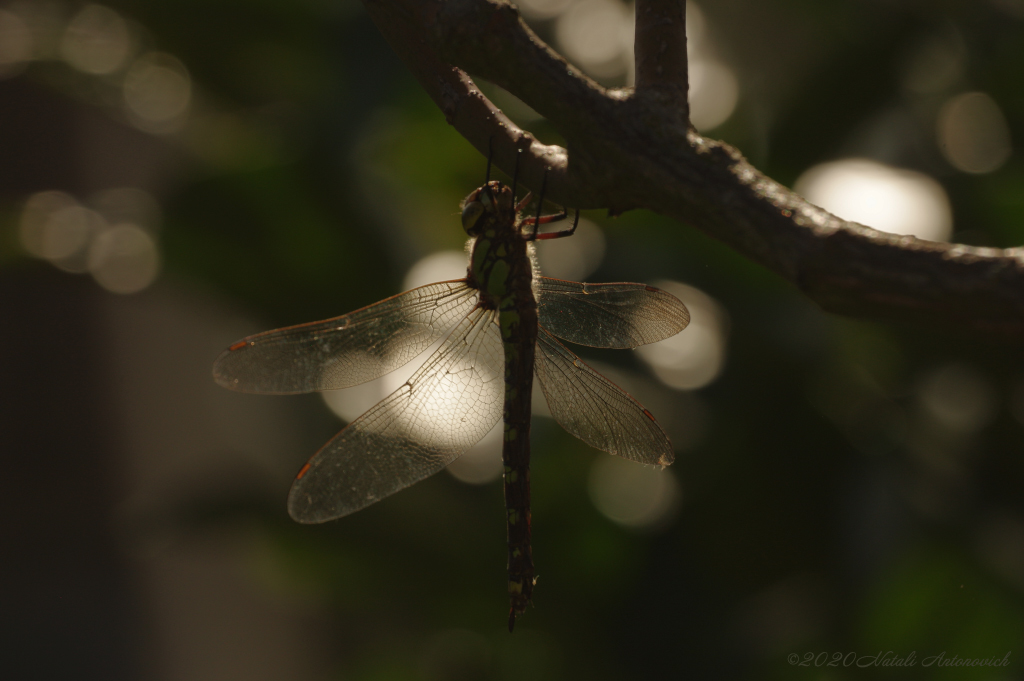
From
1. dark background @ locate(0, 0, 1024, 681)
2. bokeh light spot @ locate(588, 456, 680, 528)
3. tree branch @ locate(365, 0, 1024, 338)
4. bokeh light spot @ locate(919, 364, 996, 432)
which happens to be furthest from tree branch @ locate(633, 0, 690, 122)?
bokeh light spot @ locate(919, 364, 996, 432)

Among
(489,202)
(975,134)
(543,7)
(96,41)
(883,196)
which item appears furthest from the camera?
(543,7)

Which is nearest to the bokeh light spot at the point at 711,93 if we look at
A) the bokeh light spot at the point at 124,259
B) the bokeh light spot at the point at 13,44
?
the bokeh light spot at the point at 124,259

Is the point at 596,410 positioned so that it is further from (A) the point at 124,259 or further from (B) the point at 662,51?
(A) the point at 124,259

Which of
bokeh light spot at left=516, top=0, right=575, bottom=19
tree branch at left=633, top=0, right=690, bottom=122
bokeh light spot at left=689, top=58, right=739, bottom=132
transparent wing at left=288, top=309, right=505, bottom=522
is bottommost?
transparent wing at left=288, top=309, right=505, bottom=522

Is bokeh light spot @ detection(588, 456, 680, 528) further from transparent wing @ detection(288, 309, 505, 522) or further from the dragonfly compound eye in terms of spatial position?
the dragonfly compound eye

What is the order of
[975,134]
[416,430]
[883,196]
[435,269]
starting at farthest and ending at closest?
[435,269]
[975,134]
[883,196]
[416,430]

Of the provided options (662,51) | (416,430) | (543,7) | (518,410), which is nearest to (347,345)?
(416,430)
